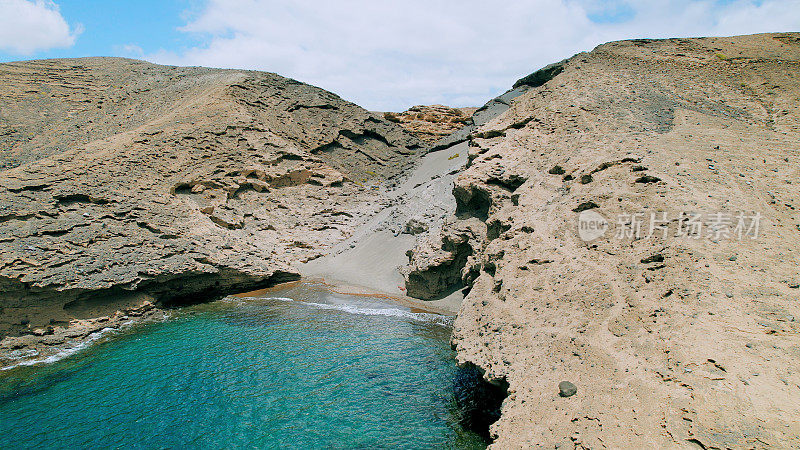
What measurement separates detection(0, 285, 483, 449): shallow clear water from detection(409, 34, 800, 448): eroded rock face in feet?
6.36

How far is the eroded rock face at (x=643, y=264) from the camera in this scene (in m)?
4.60

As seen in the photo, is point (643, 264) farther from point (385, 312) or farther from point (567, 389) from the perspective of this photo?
point (385, 312)

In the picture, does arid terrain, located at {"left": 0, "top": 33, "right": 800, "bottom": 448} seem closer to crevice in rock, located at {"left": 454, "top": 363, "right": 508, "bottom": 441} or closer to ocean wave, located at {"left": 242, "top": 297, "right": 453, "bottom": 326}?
ocean wave, located at {"left": 242, "top": 297, "right": 453, "bottom": 326}

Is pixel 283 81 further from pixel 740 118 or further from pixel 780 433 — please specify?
pixel 780 433

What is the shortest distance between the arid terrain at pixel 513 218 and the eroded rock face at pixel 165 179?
0.35ft

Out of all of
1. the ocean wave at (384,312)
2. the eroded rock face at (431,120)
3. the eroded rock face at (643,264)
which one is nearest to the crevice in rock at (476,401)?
the eroded rock face at (643,264)

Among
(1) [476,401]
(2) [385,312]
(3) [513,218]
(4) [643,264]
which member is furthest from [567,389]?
(2) [385,312]

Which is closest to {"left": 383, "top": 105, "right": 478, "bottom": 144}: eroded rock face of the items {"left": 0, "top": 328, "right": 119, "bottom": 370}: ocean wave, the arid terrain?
the arid terrain

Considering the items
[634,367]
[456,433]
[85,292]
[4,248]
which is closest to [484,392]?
[456,433]

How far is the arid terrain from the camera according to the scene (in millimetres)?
5121

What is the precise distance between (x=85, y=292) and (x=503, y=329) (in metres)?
13.2

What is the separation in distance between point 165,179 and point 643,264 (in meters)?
18.4

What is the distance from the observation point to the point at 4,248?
12.5m

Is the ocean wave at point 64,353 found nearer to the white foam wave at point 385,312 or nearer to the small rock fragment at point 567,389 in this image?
the white foam wave at point 385,312
